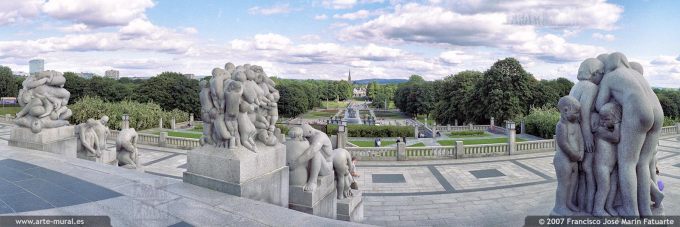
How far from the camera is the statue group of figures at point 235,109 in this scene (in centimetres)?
574

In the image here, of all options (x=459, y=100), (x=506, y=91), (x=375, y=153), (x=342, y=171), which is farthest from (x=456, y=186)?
(x=459, y=100)

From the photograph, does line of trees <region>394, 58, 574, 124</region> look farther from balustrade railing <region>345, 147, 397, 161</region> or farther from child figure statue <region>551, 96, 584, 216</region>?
child figure statue <region>551, 96, 584, 216</region>

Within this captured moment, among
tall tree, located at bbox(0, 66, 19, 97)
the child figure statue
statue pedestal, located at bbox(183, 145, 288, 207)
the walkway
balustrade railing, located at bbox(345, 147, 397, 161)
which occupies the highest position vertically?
tall tree, located at bbox(0, 66, 19, 97)

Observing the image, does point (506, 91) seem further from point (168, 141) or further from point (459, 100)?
point (168, 141)

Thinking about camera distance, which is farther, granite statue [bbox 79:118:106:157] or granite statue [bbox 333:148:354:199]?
granite statue [bbox 79:118:106:157]

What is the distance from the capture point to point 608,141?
442 cm

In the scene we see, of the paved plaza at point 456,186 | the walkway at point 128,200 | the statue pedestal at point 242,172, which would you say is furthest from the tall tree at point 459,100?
the walkway at point 128,200

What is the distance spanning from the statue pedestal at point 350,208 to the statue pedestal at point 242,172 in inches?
69.4

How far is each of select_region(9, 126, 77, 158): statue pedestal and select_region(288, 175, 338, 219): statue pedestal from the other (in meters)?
6.16

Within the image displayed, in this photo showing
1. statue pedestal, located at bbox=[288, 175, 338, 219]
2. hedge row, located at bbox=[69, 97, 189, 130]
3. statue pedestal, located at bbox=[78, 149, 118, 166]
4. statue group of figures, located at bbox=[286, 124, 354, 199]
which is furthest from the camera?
hedge row, located at bbox=[69, 97, 189, 130]

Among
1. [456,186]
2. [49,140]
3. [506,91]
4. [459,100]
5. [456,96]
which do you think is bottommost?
[456,186]

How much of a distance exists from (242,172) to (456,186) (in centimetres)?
1055

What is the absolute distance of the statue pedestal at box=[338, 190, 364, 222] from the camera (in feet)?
25.3

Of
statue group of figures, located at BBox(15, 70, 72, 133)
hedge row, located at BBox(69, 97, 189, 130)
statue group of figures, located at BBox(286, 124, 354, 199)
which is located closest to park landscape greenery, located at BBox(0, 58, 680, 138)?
hedge row, located at BBox(69, 97, 189, 130)
